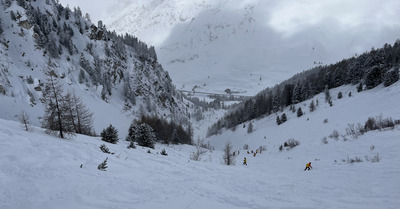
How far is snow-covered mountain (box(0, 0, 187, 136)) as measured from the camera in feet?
136

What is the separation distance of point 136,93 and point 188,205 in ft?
263

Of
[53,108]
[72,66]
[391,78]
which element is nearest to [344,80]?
[391,78]

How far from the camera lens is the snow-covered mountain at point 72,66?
41.5 m

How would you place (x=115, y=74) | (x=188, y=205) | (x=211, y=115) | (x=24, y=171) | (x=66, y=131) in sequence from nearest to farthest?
(x=188, y=205) → (x=24, y=171) → (x=66, y=131) → (x=115, y=74) → (x=211, y=115)

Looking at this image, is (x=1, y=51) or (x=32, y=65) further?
(x=32, y=65)

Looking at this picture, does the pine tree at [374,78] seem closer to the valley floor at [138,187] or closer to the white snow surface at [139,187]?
the white snow surface at [139,187]

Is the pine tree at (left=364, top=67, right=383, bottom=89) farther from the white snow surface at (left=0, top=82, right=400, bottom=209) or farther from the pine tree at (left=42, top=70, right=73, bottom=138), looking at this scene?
the pine tree at (left=42, top=70, right=73, bottom=138)

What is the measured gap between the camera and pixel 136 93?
3219 inches

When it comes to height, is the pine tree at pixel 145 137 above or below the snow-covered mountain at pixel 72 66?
below

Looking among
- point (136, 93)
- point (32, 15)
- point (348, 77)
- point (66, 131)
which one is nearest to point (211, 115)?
point (136, 93)

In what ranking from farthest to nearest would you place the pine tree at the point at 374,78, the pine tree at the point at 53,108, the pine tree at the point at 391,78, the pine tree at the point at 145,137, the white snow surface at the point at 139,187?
the pine tree at the point at 374,78, the pine tree at the point at 391,78, the pine tree at the point at 145,137, the pine tree at the point at 53,108, the white snow surface at the point at 139,187

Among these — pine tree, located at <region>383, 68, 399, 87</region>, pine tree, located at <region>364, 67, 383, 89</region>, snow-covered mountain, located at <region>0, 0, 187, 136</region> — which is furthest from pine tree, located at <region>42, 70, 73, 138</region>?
pine tree, located at <region>364, 67, 383, 89</region>

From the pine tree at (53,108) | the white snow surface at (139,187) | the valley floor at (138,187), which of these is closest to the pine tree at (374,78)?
the white snow surface at (139,187)

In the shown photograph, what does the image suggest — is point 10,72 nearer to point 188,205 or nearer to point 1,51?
point 1,51
